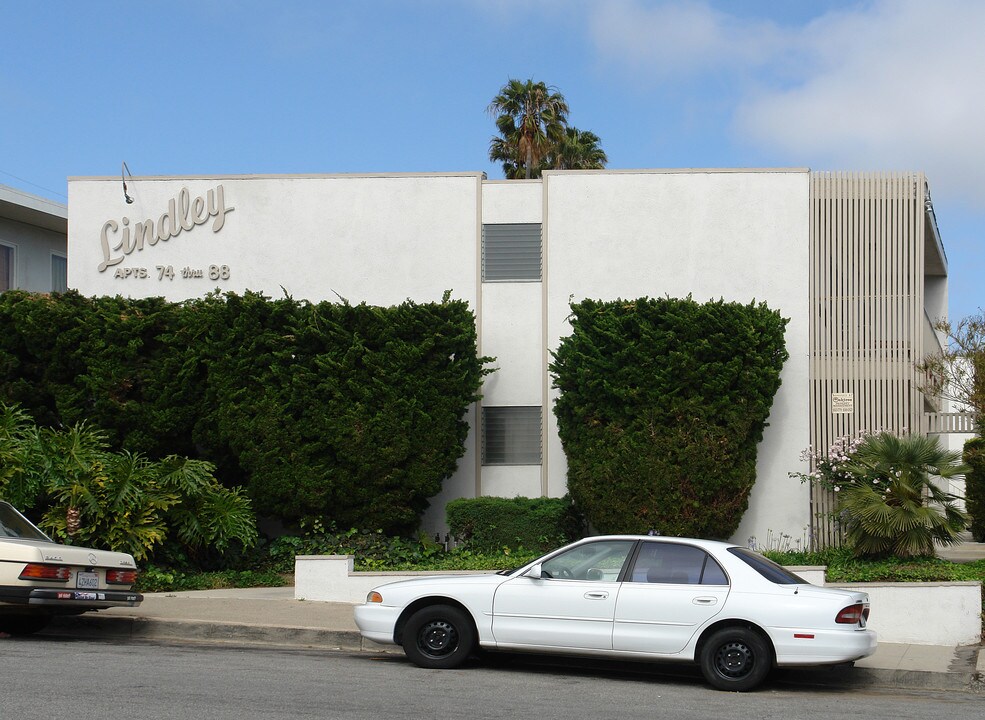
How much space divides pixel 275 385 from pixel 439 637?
791cm

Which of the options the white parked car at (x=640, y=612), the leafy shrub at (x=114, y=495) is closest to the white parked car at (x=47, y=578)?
the leafy shrub at (x=114, y=495)

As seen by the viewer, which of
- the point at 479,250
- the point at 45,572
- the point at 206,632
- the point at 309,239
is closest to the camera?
the point at 45,572

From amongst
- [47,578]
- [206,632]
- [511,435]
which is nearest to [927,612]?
[511,435]

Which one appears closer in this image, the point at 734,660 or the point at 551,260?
the point at 734,660

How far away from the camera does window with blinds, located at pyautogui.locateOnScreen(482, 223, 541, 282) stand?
19781 mm

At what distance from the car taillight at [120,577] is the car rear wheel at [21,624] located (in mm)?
850

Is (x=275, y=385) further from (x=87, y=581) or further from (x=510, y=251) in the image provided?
(x=87, y=581)

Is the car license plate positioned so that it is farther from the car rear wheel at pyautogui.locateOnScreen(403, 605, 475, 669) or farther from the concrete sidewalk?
the car rear wheel at pyautogui.locateOnScreen(403, 605, 475, 669)

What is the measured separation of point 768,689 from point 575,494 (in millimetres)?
7941

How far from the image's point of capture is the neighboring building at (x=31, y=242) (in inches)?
936

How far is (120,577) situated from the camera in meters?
Result: 12.7

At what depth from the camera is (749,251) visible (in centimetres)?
1938

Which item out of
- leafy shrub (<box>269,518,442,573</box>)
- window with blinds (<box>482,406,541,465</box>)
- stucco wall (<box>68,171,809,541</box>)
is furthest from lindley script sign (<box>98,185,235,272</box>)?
window with blinds (<box>482,406,541,465</box>)

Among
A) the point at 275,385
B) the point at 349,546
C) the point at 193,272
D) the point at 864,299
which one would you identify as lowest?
the point at 349,546
